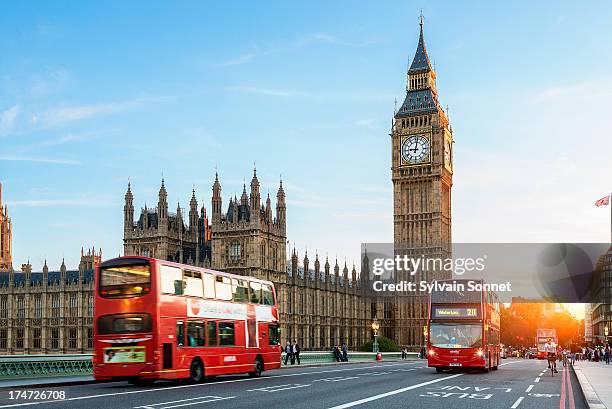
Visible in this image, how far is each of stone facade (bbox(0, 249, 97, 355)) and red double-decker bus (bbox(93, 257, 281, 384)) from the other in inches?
2536

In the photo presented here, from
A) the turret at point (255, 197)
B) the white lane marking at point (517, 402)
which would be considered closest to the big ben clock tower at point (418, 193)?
the turret at point (255, 197)

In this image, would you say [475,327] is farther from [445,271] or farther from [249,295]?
[445,271]

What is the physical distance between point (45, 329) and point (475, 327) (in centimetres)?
6907

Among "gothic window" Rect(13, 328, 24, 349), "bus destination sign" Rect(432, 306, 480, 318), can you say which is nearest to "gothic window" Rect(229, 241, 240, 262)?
"gothic window" Rect(13, 328, 24, 349)

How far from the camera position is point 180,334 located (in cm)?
2828

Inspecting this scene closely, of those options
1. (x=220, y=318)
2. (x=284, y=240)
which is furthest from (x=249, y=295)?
(x=284, y=240)

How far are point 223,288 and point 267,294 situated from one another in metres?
5.17

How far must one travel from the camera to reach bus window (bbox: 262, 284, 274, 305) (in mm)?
36250

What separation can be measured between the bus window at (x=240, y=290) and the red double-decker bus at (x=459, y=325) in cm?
933

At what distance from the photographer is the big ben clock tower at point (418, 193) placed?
117812mm

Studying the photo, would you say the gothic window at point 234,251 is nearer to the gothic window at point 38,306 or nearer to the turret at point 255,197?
the turret at point 255,197

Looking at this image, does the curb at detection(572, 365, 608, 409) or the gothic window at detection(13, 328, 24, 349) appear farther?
the gothic window at detection(13, 328, 24, 349)

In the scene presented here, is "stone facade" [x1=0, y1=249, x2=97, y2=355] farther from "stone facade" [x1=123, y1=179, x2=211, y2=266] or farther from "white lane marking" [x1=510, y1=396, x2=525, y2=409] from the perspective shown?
"white lane marking" [x1=510, y1=396, x2=525, y2=409]

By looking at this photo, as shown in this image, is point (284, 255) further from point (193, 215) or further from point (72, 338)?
point (72, 338)
